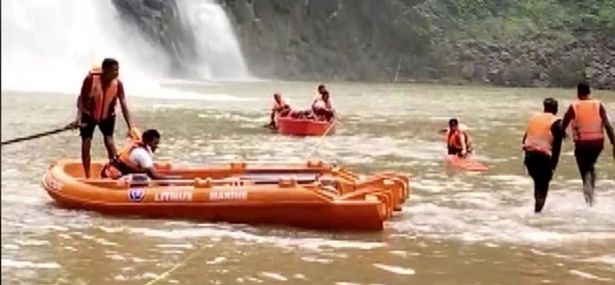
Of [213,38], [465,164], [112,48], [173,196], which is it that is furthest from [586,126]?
[213,38]

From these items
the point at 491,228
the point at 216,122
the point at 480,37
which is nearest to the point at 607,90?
the point at 480,37

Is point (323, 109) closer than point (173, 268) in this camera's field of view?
No

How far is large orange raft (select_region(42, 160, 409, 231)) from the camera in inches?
338

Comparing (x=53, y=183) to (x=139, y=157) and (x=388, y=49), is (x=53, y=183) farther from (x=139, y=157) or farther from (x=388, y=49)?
(x=388, y=49)

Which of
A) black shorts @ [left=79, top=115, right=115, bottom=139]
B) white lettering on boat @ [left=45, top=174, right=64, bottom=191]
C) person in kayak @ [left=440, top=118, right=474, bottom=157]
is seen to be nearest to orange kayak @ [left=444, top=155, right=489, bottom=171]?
person in kayak @ [left=440, top=118, right=474, bottom=157]

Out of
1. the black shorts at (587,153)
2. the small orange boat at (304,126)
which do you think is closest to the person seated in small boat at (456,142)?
the black shorts at (587,153)

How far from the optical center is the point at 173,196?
8.84m

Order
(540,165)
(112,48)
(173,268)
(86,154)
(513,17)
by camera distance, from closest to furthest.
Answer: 1. (173,268)
2. (540,165)
3. (86,154)
4. (112,48)
5. (513,17)

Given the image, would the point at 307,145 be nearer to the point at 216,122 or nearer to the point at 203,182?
the point at 216,122

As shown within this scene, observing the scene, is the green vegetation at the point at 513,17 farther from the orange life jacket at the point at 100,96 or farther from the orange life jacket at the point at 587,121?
the orange life jacket at the point at 100,96

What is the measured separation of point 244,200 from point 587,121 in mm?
3859

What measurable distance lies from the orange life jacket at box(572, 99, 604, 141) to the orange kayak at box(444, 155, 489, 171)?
12.3ft

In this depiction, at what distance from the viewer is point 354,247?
7.79 meters

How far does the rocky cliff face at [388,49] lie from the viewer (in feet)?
191
